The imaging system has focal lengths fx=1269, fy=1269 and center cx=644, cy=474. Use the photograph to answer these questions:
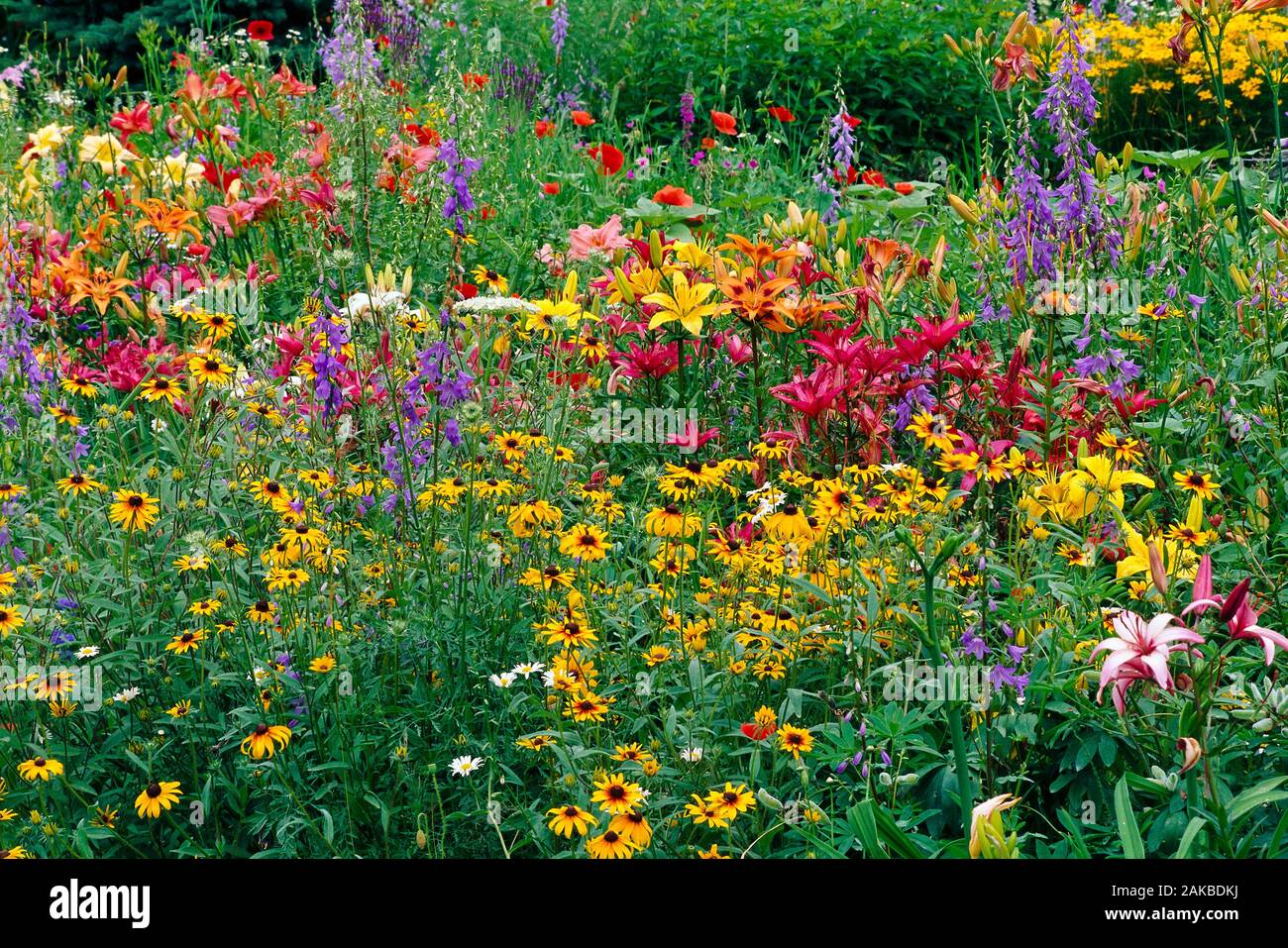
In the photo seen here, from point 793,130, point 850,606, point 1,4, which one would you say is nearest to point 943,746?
point 850,606

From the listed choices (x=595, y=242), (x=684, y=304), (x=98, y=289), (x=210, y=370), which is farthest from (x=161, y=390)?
(x=595, y=242)

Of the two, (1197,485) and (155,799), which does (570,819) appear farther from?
(1197,485)

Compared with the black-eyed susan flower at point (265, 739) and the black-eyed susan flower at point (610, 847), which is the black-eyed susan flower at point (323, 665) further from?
the black-eyed susan flower at point (610, 847)

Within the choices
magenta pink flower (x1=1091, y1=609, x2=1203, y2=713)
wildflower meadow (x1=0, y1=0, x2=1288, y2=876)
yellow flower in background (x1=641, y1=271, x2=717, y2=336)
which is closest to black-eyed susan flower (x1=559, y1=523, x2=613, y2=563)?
wildflower meadow (x1=0, y1=0, x2=1288, y2=876)

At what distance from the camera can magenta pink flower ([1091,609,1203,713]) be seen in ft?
4.91

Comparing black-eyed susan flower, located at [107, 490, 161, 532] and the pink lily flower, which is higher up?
black-eyed susan flower, located at [107, 490, 161, 532]

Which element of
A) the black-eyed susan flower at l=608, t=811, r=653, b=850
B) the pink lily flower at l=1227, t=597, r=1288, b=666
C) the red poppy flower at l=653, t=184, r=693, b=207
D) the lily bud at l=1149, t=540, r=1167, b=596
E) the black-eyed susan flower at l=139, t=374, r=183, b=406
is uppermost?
the red poppy flower at l=653, t=184, r=693, b=207

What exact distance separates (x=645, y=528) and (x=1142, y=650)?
1.34m

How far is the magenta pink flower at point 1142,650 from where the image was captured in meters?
1.50

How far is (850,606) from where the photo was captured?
2547 millimetres

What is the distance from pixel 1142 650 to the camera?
1.55 metres

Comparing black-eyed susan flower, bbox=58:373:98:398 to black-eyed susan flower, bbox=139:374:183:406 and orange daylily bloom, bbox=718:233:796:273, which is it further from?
orange daylily bloom, bbox=718:233:796:273

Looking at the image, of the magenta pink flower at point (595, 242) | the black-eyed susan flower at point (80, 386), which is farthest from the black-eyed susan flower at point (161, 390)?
the magenta pink flower at point (595, 242)
